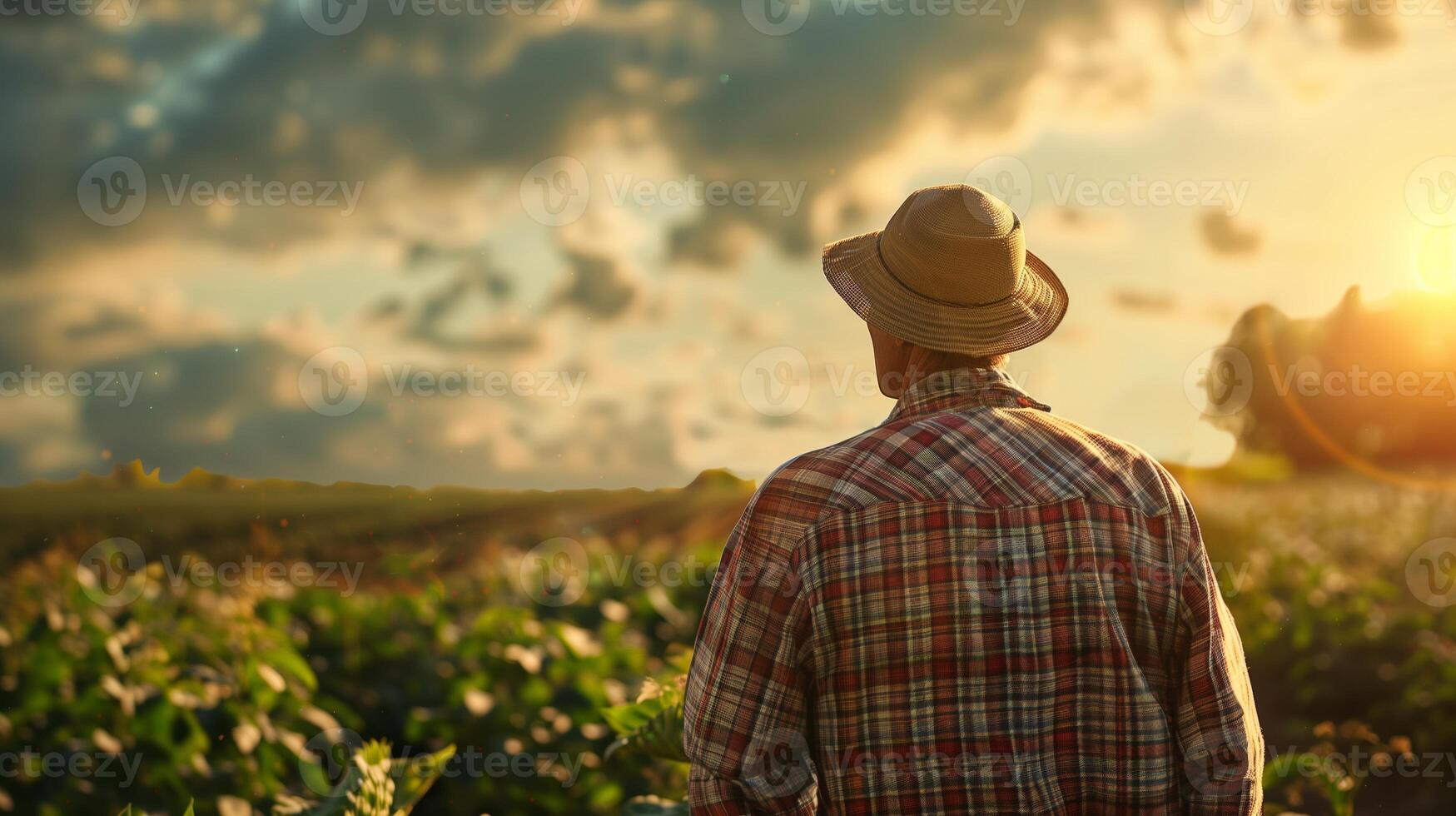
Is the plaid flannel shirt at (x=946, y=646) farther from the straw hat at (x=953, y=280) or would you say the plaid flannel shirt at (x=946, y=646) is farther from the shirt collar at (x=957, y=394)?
the straw hat at (x=953, y=280)

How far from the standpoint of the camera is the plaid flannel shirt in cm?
167

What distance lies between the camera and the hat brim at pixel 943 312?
186cm

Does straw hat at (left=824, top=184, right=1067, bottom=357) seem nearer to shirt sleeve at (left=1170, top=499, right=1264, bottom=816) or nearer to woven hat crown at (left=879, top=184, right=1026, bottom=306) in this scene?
woven hat crown at (left=879, top=184, right=1026, bottom=306)

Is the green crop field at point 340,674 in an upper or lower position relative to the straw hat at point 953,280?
lower

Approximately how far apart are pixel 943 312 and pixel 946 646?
0.58 meters

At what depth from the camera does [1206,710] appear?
1.77 metres

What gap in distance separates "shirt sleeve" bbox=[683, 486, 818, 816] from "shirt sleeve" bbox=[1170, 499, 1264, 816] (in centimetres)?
62

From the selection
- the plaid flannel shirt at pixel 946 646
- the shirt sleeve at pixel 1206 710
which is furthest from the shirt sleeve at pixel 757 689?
the shirt sleeve at pixel 1206 710

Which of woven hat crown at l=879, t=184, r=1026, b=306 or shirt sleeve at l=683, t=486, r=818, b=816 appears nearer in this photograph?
shirt sleeve at l=683, t=486, r=818, b=816

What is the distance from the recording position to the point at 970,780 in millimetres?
1671

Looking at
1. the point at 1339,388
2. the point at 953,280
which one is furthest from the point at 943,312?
the point at 1339,388

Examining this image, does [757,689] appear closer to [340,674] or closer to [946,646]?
[946,646]

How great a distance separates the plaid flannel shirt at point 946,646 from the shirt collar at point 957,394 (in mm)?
92

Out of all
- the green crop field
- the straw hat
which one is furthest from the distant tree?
the straw hat
